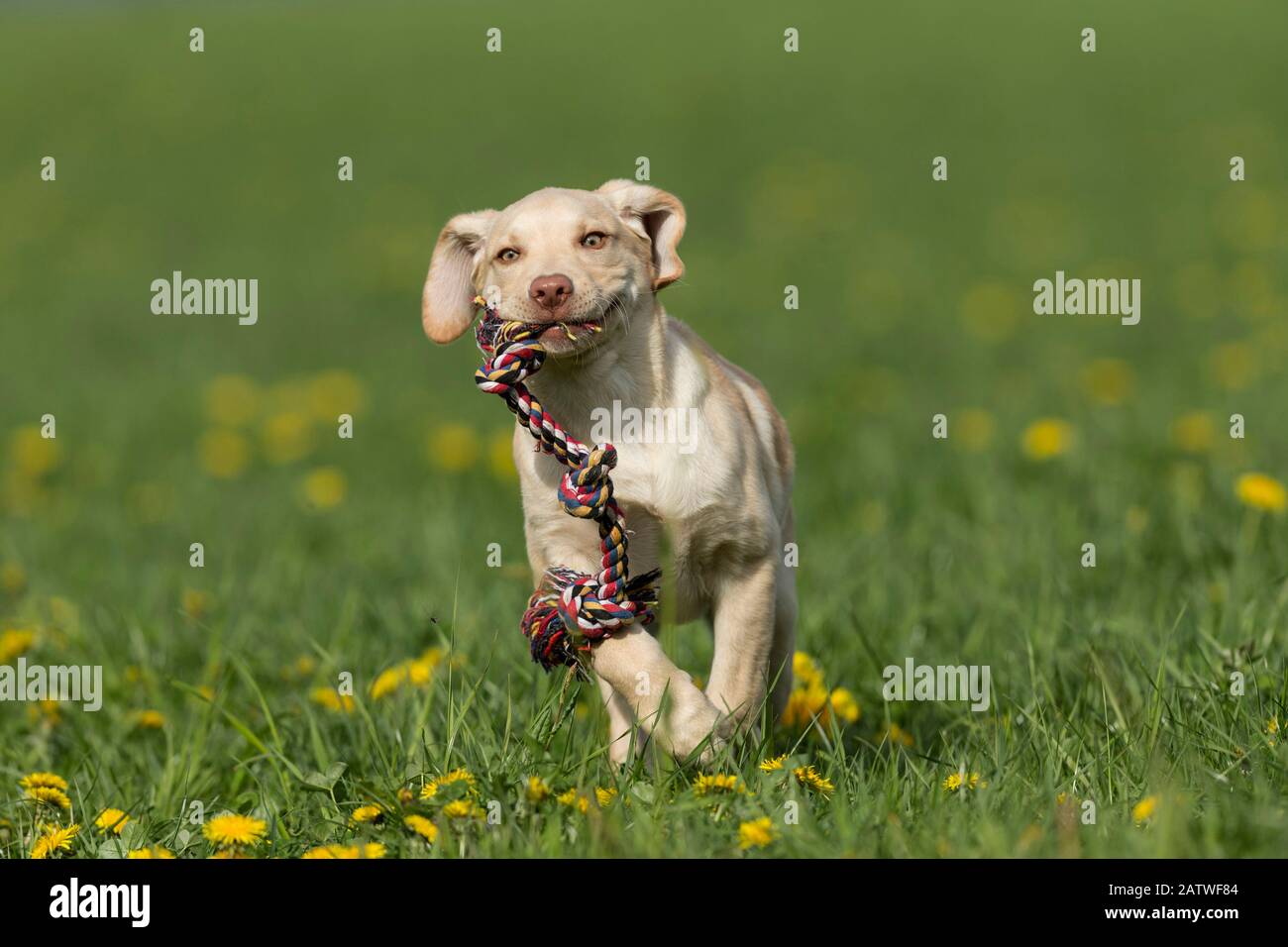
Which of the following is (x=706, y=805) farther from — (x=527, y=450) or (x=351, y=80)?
(x=351, y=80)

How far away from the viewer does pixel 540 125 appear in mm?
20859

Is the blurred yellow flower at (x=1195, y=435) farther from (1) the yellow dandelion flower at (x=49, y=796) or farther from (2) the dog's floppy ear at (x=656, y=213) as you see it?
(1) the yellow dandelion flower at (x=49, y=796)

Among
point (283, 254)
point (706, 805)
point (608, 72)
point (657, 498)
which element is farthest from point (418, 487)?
point (608, 72)

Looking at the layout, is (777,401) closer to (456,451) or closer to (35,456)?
(456,451)

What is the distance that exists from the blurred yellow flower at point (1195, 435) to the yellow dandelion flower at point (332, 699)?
392cm

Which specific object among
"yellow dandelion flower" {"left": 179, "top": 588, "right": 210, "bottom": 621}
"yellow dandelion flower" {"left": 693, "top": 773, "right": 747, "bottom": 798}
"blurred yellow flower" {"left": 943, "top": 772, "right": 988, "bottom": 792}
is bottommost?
"blurred yellow flower" {"left": 943, "top": 772, "right": 988, "bottom": 792}

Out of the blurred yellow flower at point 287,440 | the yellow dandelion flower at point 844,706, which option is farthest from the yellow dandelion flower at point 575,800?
the blurred yellow flower at point 287,440

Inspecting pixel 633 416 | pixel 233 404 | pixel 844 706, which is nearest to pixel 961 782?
pixel 844 706

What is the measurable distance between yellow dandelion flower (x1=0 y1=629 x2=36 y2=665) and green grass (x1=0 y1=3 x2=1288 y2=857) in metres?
0.13

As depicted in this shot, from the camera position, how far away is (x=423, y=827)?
2.90 meters

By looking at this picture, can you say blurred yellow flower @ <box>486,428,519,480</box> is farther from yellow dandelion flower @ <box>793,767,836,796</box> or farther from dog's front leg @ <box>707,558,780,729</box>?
yellow dandelion flower @ <box>793,767,836,796</box>

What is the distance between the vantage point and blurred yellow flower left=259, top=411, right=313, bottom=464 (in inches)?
342

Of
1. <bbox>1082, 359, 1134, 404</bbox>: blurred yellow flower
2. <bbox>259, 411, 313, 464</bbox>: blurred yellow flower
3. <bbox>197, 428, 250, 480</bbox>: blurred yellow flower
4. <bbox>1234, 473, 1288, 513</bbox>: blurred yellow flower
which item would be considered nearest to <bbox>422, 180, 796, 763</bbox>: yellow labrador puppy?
<bbox>1234, 473, 1288, 513</bbox>: blurred yellow flower

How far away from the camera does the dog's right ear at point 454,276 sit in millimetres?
3590
